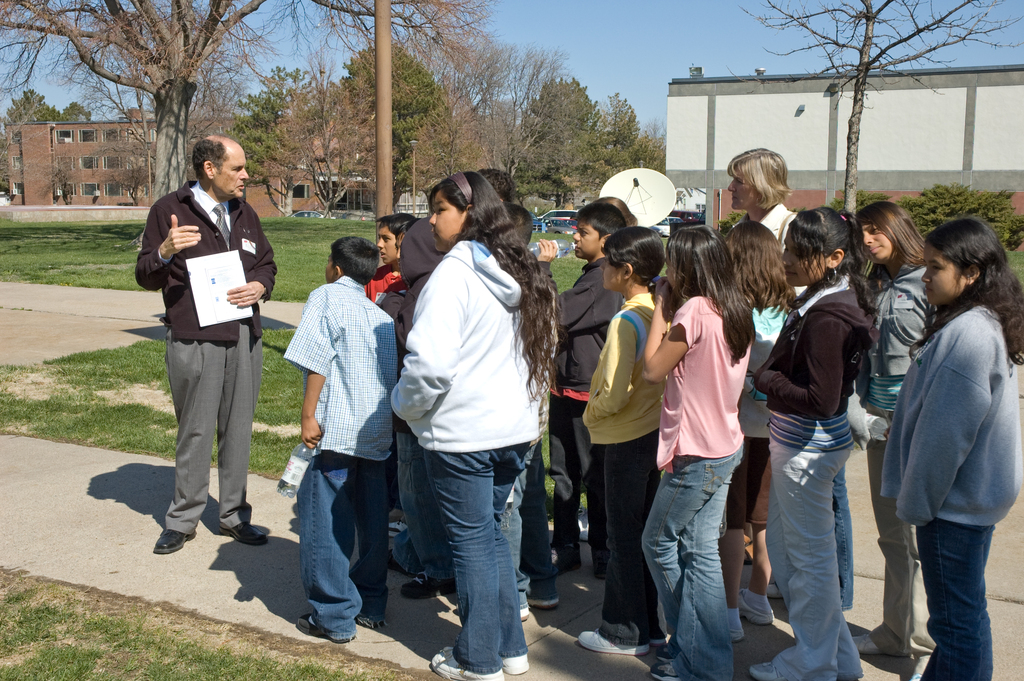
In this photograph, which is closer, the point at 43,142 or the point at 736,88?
the point at 736,88

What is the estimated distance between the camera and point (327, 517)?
11.5 feet

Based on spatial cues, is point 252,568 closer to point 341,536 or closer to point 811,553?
point 341,536

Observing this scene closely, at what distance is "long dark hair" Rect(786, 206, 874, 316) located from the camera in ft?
10.6

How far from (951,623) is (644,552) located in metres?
1.05

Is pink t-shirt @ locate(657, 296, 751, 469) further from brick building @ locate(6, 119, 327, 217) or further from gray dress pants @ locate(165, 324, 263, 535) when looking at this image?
brick building @ locate(6, 119, 327, 217)

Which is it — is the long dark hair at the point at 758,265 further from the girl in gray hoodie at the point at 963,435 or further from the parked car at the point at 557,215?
the parked car at the point at 557,215

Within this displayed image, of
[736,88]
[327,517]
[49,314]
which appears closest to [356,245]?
[327,517]

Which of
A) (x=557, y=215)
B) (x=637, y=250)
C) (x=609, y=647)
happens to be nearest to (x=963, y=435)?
(x=637, y=250)

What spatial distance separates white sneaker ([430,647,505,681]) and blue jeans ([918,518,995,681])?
5.05 ft

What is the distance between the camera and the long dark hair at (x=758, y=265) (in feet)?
11.0

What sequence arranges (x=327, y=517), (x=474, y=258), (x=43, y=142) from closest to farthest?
(x=474, y=258) → (x=327, y=517) → (x=43, y=142)

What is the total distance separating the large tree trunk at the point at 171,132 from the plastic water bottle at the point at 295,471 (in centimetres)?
1795

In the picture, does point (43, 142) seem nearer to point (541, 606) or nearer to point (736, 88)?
point (736, 88)

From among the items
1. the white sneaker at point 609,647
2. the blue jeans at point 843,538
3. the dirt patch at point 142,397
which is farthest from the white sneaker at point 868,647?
the dirt patch at point 142,397
